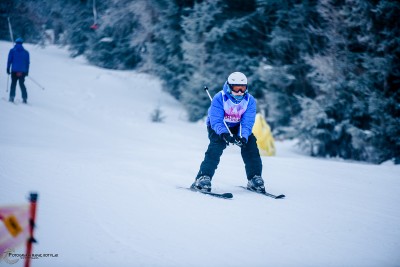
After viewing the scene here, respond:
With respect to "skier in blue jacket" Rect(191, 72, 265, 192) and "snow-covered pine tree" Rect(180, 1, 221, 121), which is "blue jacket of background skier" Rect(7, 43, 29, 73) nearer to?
"snow-covered pine tree" Rect(180, 1, 221, 121)

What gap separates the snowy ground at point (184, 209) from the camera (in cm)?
276

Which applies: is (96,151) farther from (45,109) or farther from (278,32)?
(278,32)

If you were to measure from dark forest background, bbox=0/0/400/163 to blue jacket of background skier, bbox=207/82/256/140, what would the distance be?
19.7ft

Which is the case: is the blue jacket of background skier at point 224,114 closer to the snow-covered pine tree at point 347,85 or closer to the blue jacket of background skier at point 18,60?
the snow-covered pine tree at point 347,85

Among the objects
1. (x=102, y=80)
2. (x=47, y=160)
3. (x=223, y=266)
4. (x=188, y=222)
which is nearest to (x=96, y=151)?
(x=47, y=160)

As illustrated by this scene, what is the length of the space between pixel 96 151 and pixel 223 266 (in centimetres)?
555

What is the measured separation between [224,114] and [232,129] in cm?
29

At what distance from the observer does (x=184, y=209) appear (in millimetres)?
3805

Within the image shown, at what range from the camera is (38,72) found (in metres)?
17.0

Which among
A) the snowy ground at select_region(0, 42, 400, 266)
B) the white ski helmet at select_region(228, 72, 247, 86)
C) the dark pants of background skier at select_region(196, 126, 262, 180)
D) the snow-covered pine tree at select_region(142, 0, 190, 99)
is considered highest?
the snow-covered pine tree at select_region(142, 0, 190, 99)

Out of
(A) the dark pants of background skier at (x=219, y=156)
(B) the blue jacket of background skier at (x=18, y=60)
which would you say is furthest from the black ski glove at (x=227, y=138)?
(B) the blue jacket of background skier at (x=18, y=60)

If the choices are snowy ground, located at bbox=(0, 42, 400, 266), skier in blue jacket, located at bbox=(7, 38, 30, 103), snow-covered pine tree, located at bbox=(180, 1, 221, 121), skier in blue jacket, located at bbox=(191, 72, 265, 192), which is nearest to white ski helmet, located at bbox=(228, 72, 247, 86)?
skier in blue jacket, located at bbox=(191, 72, 265, 192)

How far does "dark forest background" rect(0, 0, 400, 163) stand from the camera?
9.57 meters

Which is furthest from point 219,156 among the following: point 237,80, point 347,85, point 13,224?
point 347,85
